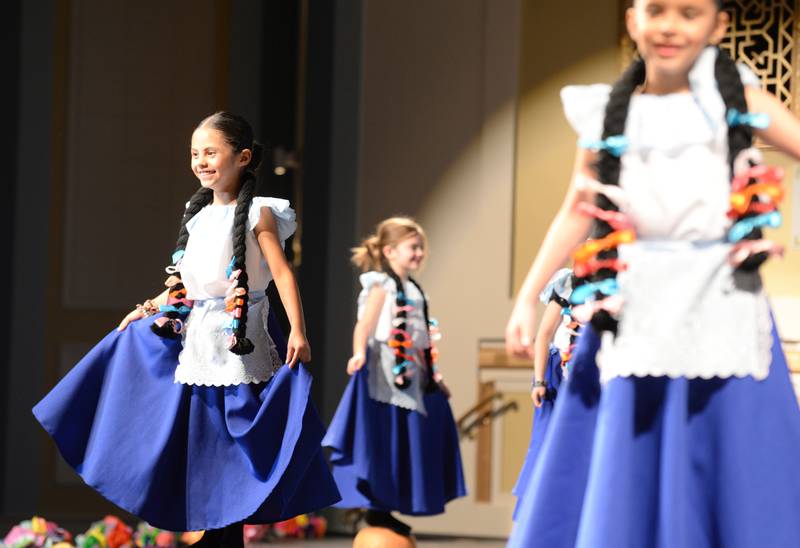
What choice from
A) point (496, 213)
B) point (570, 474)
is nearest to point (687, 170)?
point (570, 474)

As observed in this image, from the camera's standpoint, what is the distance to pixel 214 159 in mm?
4117

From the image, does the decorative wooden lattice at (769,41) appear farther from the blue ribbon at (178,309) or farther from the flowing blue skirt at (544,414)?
the blue ribbon at (178,309)

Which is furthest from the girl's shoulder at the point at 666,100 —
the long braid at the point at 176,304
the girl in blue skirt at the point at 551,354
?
the girl in blue skirt at the point at 551,354

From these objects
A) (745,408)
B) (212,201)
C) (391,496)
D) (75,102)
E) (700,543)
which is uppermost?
(75,102)

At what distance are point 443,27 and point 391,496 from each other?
2.64 meters

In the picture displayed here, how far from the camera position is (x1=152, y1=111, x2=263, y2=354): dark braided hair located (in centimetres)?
401

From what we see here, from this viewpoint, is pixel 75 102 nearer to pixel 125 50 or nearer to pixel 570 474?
pixel 125 50

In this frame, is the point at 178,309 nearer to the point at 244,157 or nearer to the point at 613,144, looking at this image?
the point at 244,157

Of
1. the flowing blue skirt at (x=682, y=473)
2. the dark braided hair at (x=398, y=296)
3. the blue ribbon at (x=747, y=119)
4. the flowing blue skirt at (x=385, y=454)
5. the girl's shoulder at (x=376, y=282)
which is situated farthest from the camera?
the girl's shoulder at (x=376, y=282)

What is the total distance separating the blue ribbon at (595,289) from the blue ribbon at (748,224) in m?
0.23

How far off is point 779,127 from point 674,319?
418 millimetres

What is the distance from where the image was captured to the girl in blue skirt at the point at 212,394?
400 cm

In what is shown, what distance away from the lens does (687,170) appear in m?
2.54

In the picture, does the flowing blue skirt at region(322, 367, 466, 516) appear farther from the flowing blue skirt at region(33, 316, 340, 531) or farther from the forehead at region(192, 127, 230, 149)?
the forehead at region(192, 127, 230, 149)
